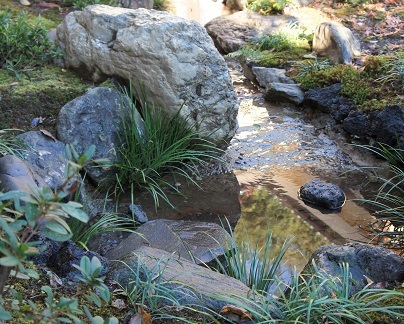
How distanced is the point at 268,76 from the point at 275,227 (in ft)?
13.3

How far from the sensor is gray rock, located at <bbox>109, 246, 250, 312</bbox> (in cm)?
282

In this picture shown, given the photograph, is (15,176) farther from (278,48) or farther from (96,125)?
(278,48)

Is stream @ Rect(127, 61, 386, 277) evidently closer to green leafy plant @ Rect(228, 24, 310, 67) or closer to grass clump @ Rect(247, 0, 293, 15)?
green leafy plant @ Rect(228, 24, 310, 67)

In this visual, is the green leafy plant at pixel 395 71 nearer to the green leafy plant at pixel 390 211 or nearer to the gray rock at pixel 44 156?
the green leafy plant at pixel 390 211

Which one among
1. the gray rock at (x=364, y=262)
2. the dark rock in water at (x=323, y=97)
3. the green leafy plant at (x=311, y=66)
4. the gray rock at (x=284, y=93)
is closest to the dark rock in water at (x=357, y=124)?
the dark rock in water at (x=323, y=97)

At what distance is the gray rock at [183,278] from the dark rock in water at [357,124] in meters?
3.76

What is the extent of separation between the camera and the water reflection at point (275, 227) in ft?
15.2

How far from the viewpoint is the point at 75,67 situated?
6.22 m

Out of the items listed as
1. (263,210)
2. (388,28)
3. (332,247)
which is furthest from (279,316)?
(388,28)

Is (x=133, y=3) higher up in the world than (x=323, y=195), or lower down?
higher up

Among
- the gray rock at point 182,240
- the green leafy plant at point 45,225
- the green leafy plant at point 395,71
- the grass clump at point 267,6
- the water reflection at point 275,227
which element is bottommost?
the water reflection at point 275,227

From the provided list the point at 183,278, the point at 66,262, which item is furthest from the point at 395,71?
the point at 66,262

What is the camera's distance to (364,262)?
12.3 ft

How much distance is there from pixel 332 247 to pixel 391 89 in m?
3.46
